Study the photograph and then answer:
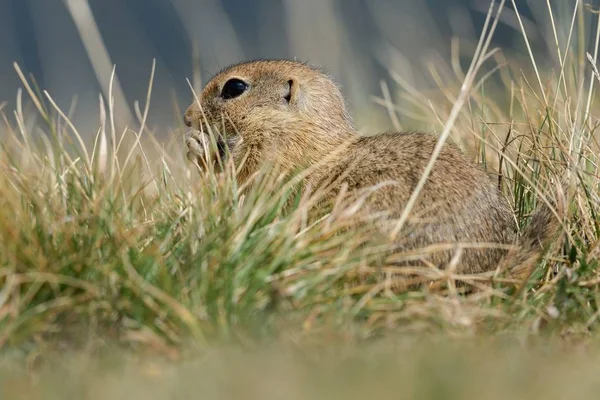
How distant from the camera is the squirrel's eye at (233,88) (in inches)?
166

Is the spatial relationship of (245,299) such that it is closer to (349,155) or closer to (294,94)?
(349,155)

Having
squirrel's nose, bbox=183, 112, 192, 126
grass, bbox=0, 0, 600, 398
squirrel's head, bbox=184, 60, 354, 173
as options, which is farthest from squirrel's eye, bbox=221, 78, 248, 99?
grass, bbox=0, 0, 600, 398

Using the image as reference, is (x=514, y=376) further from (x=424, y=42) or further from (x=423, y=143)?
(x=424, y=42)

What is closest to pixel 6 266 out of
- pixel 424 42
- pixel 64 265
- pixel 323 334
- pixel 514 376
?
pixel 64 265

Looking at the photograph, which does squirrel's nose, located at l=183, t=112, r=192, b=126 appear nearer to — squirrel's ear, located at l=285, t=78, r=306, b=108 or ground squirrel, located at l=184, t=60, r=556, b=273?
ground squirrel, located at l=184, t=60, r=556, b=273

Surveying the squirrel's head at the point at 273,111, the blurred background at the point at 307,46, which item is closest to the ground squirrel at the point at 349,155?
the squirrel's head at the point at 273,111

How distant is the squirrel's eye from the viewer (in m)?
4.21

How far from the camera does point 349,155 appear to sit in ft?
12.8

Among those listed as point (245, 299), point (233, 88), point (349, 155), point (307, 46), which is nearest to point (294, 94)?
point (233, 88)

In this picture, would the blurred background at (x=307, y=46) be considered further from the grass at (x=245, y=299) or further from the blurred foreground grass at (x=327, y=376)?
the blurred foreground grass at (x=327, y=376)

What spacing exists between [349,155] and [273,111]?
1.39 feet

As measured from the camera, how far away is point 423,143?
12.3 feet

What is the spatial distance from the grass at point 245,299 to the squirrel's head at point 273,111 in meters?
0.66

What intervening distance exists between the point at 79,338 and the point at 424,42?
5863mm
